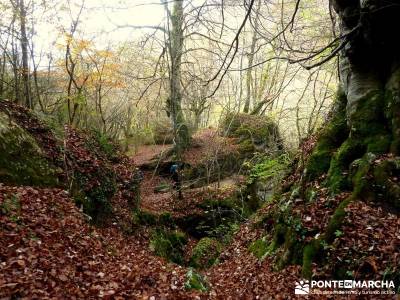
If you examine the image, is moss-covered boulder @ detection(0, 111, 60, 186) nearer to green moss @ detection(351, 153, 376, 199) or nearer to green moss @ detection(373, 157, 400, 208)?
green moss @ detection(351, 153, 376, 199)

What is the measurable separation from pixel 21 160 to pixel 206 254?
5.50m

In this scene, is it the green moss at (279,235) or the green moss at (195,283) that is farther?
the green moss at (279,235)

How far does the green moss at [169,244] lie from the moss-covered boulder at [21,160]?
3.37 meters

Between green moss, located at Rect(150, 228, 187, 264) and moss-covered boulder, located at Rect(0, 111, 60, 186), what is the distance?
3370 millimetres

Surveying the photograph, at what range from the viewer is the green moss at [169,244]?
10234 mm

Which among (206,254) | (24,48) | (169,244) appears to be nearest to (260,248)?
(206,254)

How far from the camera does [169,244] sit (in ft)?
36.0

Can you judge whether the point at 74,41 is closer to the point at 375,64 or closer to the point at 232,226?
the point at 232,226

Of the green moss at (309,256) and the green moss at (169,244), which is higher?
the green moss at (309,256)

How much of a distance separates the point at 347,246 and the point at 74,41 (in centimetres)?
1354

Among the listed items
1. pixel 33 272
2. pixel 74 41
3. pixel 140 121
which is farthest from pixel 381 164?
pixel 140 121

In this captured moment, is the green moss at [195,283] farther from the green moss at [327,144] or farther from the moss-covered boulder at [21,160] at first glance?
the moss-covered boulder at [21,160]

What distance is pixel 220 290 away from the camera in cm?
632

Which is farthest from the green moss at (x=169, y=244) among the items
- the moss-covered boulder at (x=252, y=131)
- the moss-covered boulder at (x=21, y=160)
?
the moss-covered boulder at (x=252, y=131)
